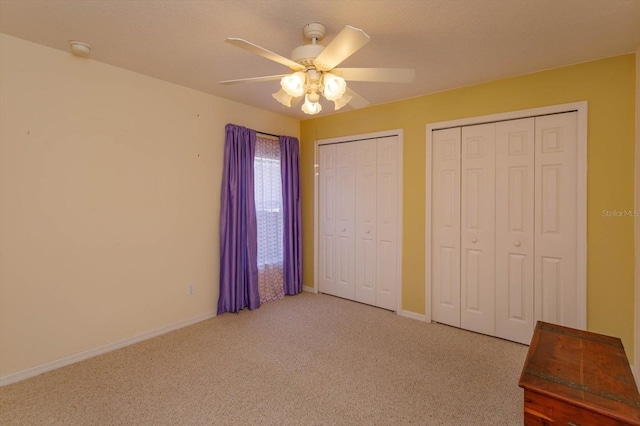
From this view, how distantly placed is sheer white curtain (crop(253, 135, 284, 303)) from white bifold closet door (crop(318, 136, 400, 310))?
1.98 ft

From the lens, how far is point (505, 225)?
3.05m

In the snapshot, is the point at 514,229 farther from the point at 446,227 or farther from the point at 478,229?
the point at 446,227

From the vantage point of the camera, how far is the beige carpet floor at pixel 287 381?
200 centimetres

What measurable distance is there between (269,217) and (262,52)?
2725mm

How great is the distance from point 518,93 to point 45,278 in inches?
169

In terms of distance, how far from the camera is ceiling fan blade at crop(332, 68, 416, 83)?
1.77 m

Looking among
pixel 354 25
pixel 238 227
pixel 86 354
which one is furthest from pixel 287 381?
pixel 354 25

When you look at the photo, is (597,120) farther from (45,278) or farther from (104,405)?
(45,278)

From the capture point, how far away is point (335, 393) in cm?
223

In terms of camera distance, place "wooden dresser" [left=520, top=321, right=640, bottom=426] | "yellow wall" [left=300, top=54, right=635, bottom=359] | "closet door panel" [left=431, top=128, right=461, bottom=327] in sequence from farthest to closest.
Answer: "closet door panel" [left=431, top=128, right=461, bottom=327], "yellow wall" [left=300, top=54, right=635, bottom=359], "wooden dresser" [left=520, top=321, right=640, bottom=426]

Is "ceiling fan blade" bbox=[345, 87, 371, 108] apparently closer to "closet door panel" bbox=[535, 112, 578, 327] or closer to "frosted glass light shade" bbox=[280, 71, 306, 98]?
"frosted glass light shade" bbox=[280, 71, 306, 98]

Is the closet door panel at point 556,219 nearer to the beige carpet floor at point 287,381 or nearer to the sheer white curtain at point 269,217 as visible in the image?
the beige carpet floor at point 287,381

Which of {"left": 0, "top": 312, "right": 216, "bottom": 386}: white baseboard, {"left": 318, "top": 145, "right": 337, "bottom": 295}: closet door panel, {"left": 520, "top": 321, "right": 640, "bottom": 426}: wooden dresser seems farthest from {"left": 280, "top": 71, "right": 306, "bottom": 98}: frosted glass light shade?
{"left": 0, "top": 312, "right": 216, "bottom": 386}: white baseboard

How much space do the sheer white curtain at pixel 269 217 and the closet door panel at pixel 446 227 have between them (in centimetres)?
197
